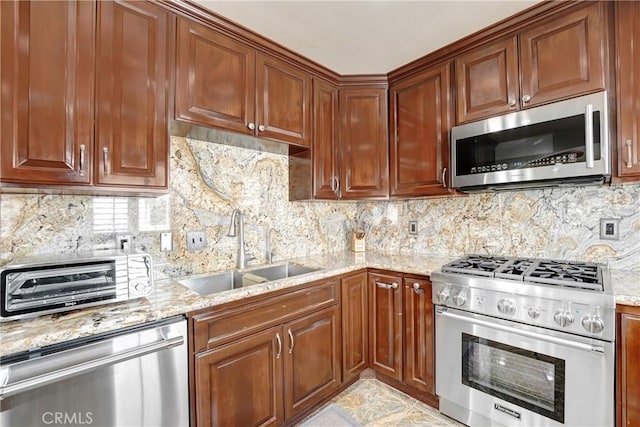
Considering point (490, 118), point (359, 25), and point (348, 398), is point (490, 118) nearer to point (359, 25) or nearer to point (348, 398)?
point (359, 25)

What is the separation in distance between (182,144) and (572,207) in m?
2.55

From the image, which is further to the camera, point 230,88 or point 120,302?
point 230,88

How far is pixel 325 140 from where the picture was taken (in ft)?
7.68

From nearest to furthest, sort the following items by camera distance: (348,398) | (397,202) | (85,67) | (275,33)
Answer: (85,67), (275,33), (348,398), (397,202)

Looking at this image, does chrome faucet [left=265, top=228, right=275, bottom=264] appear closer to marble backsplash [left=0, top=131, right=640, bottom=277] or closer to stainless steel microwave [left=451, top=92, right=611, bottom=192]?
marble backsplash [left=0, top=131, right=640, bottom=277]

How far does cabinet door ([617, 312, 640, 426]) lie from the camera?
1250mm

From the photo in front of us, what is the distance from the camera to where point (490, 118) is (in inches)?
73.0

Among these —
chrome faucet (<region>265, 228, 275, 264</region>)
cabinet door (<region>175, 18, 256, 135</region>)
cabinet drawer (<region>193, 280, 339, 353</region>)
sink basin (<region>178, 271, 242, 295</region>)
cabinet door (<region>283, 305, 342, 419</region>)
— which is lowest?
cabinet door (<region>283, 305, 342, 419</region>)

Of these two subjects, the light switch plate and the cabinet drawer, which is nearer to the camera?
the cabinet drawer

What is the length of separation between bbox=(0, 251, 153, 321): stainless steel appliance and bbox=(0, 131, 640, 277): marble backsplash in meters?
0.40

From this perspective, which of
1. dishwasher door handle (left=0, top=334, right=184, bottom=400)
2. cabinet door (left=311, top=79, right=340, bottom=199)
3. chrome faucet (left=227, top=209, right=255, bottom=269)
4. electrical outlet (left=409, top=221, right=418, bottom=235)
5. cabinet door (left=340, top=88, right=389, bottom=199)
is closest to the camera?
dishwasher door handle (left=0, top=334, right=184, bottom=400)

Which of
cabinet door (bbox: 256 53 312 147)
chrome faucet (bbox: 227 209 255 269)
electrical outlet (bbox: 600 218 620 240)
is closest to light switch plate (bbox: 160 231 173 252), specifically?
chrome faucet (bbox: 227 209 255 269)

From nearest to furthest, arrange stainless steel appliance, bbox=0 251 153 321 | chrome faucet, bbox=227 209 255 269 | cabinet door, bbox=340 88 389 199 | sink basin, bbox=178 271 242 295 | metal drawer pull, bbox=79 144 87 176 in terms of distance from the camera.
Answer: stainless steel appliance, bbox=0 251 153 321 < metal drawer pull, bbox=79 144 87 176 < sink basin, bbox=178 271 242 295 < chrome faucet, bbox=227 209 255 269 < cabinet door, bbox=340 88 389 199

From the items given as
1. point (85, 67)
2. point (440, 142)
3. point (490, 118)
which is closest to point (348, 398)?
point (440, 142)
